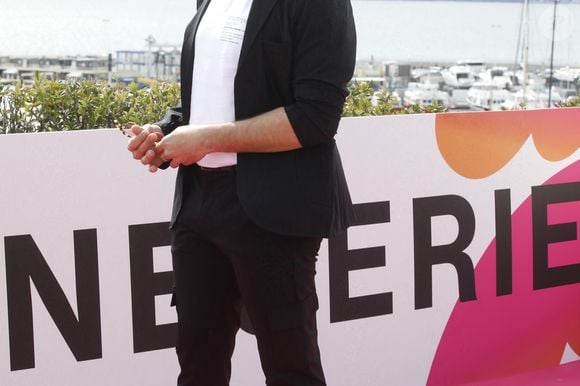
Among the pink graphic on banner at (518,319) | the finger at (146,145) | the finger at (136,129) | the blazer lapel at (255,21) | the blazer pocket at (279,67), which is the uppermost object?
the blazer lapel at (255,21)

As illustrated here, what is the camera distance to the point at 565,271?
3.12 meters

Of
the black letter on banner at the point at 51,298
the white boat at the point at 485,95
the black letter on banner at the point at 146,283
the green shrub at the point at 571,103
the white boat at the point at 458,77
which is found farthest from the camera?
the white boat at the point at 458,77

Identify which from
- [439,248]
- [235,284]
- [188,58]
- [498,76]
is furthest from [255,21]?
[498,76]

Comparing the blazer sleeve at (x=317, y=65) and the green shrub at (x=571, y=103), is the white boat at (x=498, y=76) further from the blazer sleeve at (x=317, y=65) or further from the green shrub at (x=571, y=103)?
the blazer sleeve at (x=317, y=65)

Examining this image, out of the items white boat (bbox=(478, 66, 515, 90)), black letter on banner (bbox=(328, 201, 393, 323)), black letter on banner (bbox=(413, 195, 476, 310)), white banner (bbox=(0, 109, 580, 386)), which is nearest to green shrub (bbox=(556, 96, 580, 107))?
white banner (bbox=(0, 109, 580, 386))

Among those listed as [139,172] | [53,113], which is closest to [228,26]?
[139,172]

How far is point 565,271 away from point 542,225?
0.74ft

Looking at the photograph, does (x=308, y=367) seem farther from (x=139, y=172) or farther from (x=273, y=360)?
(x=139, y=172)

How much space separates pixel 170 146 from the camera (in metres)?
1.62

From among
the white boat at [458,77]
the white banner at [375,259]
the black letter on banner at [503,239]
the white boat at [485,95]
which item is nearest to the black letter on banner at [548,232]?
the white banner at [375,259]

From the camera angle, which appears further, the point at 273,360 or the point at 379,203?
the point at 379,203

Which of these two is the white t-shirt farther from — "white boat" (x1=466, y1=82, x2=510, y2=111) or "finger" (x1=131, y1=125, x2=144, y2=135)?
"white boat" (x1=466, y1=82, x2=510, y2=111)

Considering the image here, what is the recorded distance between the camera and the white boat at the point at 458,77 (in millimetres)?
28547

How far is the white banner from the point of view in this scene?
2.34 m
